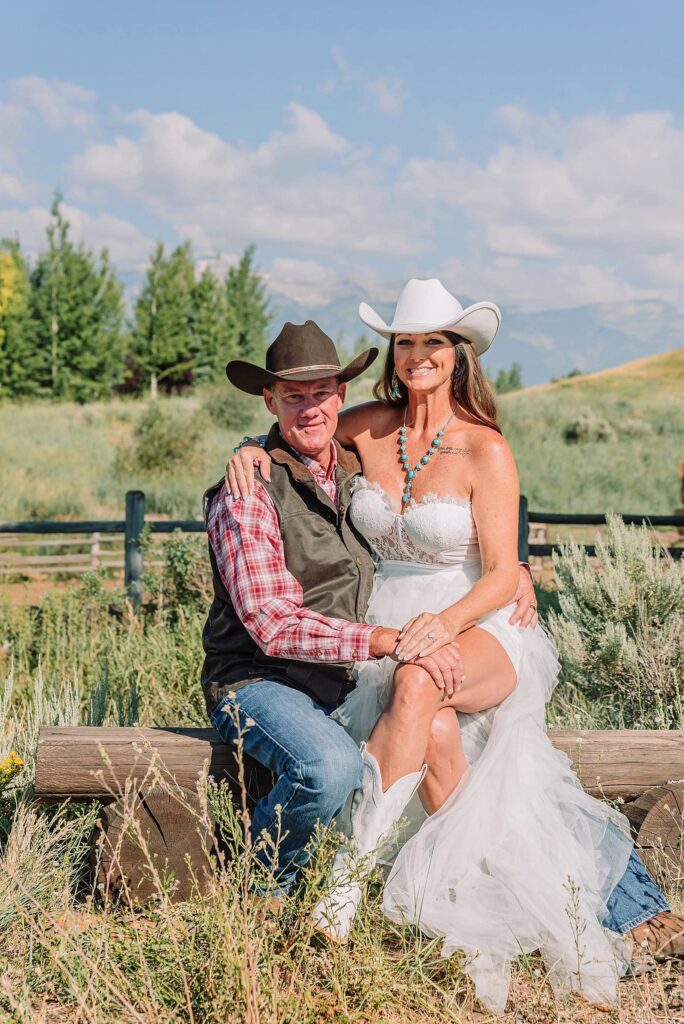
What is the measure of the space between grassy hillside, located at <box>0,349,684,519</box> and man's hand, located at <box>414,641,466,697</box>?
12.8 meters

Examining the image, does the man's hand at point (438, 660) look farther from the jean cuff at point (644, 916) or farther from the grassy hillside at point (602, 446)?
the grassy hillside at point (602, 446)

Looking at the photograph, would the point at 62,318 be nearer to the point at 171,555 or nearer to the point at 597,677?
the point at 171,555

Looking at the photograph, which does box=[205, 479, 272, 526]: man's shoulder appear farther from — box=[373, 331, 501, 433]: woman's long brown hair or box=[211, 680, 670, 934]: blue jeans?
box=[373, 331, 501, 433]: woman's long brown hair

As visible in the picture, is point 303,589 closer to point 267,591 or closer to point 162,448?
point 267,591

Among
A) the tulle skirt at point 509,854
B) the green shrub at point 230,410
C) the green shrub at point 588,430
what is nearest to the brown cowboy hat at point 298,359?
the tulle skirt at point 509,854

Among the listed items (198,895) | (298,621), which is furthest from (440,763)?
(198,895)

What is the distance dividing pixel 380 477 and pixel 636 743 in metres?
1.52

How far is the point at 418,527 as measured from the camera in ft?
12.2

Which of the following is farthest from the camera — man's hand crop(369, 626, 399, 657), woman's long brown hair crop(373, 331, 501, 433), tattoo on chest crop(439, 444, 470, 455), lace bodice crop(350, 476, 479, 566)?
woman's long brown hair crop(373, 331, 501, 433)

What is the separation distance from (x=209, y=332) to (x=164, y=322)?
2513 mm

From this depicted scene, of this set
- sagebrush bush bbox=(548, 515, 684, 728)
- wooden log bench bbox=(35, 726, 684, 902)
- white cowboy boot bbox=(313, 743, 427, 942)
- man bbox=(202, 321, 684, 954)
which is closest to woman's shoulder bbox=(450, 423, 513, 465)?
man bbox=(202, 321, 684, 954)

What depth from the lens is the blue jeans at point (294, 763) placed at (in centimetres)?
309

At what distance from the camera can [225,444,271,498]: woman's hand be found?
136 inches

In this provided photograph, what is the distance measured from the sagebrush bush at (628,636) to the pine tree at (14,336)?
113 ft
